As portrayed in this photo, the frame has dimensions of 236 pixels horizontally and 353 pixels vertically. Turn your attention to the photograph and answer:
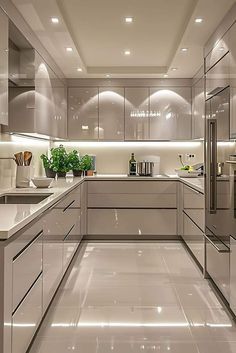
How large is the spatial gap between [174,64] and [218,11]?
6.18 ft

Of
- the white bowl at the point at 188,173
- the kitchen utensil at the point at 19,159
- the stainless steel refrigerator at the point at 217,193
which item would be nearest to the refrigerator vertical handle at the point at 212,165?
the stainless steel refrigerator at the point at 217,193

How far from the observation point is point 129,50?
16.6 feet

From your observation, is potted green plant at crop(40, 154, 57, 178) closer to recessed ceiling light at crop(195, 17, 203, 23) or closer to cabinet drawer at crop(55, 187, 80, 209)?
cabinet drawer at crop(55, 187, 80, 209)

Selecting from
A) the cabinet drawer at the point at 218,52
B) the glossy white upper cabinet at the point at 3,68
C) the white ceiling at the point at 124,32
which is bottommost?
the glossy white upper cabinet at the point at 3,68

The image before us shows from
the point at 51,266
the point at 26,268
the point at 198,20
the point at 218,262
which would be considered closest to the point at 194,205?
the point at 218,262

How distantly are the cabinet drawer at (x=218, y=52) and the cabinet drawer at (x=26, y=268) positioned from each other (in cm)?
213

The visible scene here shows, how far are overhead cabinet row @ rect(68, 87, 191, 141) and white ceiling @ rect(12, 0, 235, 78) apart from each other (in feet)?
1.12

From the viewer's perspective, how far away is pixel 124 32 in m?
4.39

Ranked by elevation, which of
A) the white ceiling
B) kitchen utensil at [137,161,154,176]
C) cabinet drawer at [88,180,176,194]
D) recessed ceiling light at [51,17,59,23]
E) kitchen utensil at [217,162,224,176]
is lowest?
cabinet drawer at [88,180,176,194]

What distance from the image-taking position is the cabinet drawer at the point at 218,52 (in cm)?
344

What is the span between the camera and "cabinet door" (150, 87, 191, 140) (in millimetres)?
6262

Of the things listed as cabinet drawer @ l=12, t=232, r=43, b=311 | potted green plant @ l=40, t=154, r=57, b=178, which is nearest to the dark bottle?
potted green plant @ l=40, t=154, r=57, b=178

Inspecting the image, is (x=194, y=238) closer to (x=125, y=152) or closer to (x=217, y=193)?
(x=217, y=193)

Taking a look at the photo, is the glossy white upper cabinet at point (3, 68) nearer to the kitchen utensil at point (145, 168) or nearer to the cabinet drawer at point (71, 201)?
the cabinet drawer at point (71, 201)
